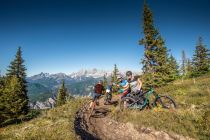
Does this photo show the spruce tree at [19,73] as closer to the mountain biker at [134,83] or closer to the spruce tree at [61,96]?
the spruce tree at [61,96]

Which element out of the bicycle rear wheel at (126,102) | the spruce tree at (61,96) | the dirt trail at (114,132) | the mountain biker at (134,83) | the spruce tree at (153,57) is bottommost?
the spruce tree at (61,96)

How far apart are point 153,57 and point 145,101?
20.1 metres

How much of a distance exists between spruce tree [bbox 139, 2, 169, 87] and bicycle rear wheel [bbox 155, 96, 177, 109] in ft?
58.2

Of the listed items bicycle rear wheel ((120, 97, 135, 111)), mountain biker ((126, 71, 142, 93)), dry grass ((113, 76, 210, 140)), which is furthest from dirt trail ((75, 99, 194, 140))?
mountain biker ((126, 71, 142, 93))

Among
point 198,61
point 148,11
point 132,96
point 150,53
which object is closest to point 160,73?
point 150,53

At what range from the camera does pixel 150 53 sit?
30094 mm

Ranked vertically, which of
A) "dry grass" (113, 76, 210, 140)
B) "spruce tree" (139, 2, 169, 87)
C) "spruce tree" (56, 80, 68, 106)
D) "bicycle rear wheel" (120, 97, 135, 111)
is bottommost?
"spruce tree" (56, 80, 68, 106)

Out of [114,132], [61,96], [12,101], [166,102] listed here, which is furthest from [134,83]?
[61,96]

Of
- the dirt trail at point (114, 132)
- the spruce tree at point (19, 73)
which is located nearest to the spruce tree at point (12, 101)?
the spruce tree at point (19, 73)

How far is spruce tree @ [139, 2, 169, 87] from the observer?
29.2m

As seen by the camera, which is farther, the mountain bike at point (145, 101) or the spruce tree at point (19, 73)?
the spruce tree at point (19, 73)

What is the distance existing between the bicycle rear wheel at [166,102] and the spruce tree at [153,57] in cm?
1774

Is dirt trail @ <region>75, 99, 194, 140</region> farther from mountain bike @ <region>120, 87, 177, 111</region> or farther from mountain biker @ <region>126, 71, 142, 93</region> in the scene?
mountain biker @ <region>126, 71, 142, 93</region>

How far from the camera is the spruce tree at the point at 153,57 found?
2917 centimetres
